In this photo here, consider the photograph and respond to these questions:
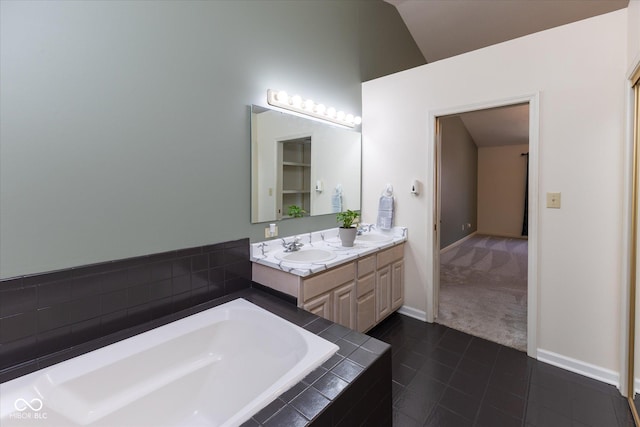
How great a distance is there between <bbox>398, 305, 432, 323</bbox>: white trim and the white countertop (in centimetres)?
68

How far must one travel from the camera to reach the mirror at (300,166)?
83.4 inches

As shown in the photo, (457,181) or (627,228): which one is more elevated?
(457,181)

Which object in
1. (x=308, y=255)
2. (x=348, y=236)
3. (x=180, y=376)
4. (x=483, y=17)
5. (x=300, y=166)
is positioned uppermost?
(x=483, y=17)

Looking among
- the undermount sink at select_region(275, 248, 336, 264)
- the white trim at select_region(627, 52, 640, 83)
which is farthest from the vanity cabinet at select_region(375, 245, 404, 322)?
the white trim at select_region(627, 52, 640, 83)

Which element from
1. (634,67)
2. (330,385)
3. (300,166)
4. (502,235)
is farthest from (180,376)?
(502,235)

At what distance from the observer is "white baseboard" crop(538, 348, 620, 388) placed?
1897 millimetres

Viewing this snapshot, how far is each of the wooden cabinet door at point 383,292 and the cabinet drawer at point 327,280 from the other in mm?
398

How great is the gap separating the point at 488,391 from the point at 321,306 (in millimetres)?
1149

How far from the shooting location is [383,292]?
2.57 meters

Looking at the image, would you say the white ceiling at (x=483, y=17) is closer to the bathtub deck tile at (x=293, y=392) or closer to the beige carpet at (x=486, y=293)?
the beige carpet at (x=486, y=293)

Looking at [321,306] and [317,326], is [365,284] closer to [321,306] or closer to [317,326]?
[321,306]

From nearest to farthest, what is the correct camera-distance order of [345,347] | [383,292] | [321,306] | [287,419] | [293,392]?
1. [287,419]
2. [293,392]
3. [345,347]
4. [321,306]
5. [383,292]

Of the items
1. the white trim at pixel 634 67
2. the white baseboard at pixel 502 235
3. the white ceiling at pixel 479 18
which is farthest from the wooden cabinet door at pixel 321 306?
the white baseboard at pixel 502 235

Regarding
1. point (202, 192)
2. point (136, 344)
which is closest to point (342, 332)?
point (136, 344)
